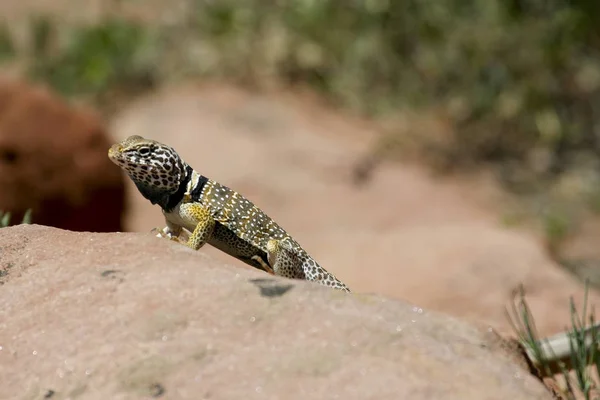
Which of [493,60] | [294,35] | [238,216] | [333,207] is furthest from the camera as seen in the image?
[294,35]

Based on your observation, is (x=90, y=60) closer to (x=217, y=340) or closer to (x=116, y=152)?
(x=116, y=152)

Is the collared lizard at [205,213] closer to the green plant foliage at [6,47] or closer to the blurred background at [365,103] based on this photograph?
the blurred background at [365,103]

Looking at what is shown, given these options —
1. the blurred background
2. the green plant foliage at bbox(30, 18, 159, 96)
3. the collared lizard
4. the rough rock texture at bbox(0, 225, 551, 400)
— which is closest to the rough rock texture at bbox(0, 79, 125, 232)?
the blurred background

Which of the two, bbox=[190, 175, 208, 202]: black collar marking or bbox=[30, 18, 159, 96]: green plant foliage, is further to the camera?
bbox=[30, 18, 159, 96]: green plant foliage

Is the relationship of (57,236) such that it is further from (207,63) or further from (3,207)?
(207,63)

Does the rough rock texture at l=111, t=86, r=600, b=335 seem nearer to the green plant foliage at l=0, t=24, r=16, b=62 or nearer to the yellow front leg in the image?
the green plant foliage at l=0, t=24, r=16, b=62

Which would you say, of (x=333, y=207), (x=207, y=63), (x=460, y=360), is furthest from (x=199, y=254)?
(x=207, y=63)

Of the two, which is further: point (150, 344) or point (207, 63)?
point (207, 63)
